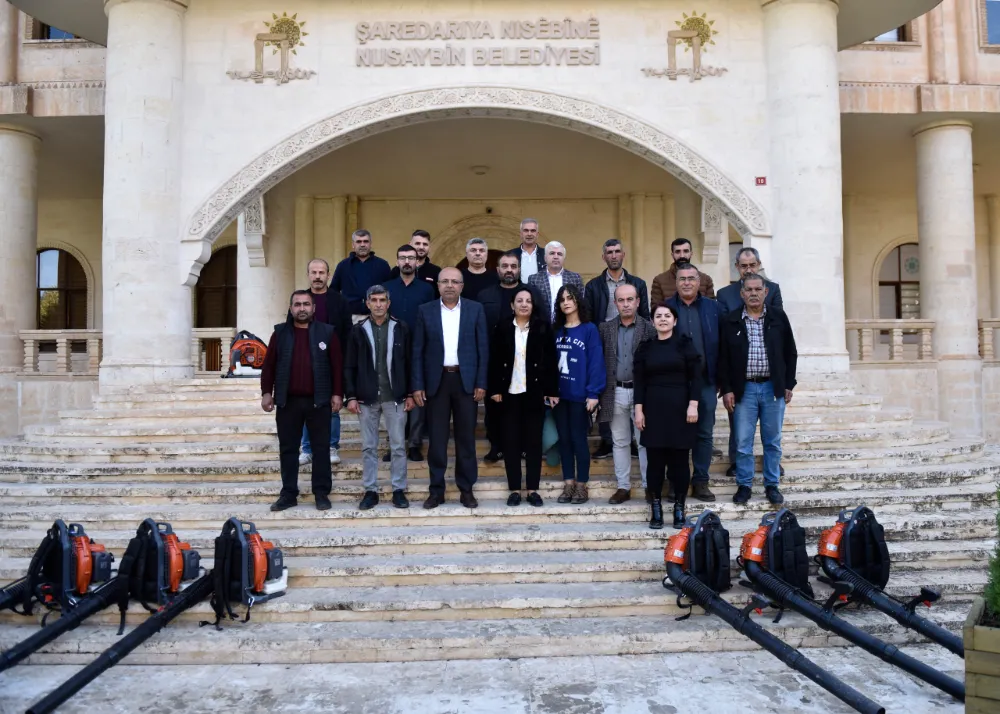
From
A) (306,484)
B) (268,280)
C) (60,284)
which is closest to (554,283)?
(306,484)

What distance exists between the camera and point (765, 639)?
3.98 meters

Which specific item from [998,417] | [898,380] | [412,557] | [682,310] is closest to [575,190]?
[898,380]

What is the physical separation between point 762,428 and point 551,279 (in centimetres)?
203

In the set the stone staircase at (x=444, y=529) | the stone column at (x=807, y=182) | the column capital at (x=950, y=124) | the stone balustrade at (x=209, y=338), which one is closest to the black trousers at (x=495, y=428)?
the stone staircase at (x=444, y=529)

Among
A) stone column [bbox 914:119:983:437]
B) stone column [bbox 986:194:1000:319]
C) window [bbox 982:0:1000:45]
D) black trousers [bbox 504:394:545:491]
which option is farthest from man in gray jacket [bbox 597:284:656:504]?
stone column [bbox 986:194:1000:319]

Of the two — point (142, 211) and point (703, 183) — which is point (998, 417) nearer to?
point (703, 183)

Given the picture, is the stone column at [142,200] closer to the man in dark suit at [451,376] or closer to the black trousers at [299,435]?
the black trousers at [299,435]

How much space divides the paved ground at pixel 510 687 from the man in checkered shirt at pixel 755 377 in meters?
2.01

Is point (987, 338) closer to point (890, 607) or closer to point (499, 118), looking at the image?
point (499, 118)

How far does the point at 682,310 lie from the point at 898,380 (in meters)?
6.77

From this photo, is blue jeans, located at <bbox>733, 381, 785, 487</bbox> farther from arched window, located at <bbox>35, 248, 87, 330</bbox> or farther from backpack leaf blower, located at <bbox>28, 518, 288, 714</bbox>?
arched window, located at <bbox>35, 248, 87, 330</bbox>

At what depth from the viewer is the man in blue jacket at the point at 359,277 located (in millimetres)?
7203

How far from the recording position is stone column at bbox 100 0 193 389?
926cm

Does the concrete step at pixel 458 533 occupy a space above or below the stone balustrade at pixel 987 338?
below
